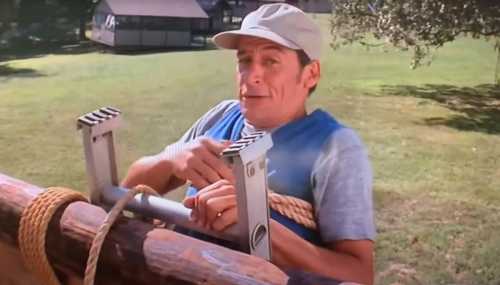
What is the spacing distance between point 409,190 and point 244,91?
343 centimetres

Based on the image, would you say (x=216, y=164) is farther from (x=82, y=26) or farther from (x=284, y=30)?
(x=82, y=26)

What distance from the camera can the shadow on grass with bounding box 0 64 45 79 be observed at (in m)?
9.30

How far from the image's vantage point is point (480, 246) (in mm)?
3285

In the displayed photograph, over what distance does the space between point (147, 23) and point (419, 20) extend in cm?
837

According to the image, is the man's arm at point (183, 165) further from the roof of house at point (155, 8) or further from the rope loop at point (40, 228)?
the roof of house at point (155, 8)

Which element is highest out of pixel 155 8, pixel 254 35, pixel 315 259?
pixel 254 35

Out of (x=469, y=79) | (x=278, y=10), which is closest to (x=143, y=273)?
(x=278, y=10)

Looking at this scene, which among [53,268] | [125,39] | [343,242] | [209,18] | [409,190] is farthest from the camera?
[209,18]

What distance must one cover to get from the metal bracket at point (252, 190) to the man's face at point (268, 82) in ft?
0.87

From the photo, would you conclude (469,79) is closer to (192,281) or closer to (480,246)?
(480,246)

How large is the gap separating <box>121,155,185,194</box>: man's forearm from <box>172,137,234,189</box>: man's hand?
0.20ft

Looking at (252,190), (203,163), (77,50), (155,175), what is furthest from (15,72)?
(252,190)

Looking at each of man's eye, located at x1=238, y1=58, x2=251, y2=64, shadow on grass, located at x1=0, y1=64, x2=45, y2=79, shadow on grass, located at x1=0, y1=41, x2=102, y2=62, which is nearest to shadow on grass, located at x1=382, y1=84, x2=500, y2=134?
shadow on grass, located at x1=0, y1=64, x2=45, y2=79

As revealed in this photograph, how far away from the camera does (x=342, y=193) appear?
79 cm
